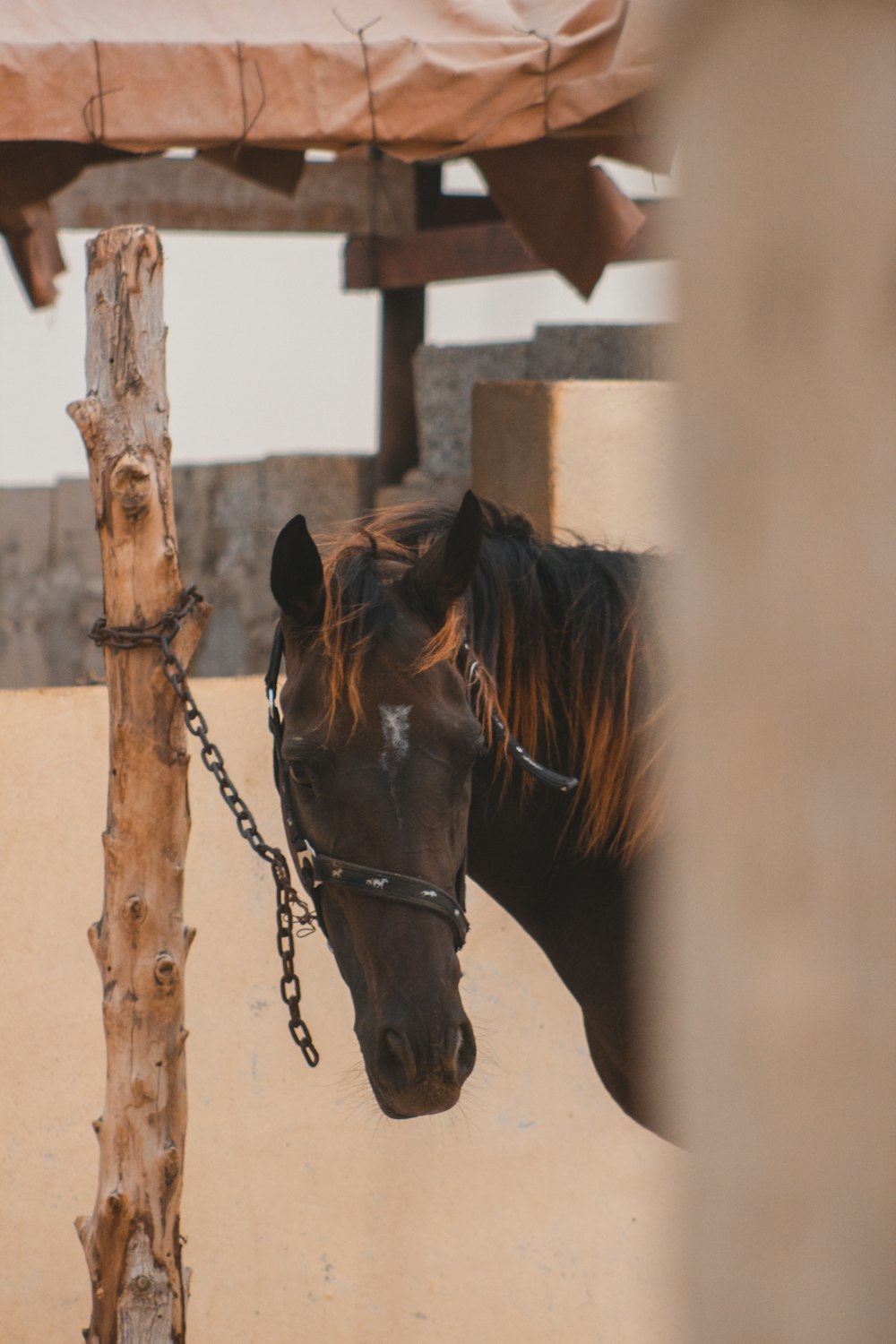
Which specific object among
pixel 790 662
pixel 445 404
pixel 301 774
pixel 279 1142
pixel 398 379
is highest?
pixel 398 379

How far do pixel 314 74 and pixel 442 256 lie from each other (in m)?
2.07

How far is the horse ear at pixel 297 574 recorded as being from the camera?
2121 mm

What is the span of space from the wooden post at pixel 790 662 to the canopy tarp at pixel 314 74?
3.20 metres

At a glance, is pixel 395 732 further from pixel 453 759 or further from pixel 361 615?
pixel 361 615

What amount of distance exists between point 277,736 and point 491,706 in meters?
0.42

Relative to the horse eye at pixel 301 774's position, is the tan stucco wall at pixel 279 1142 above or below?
below

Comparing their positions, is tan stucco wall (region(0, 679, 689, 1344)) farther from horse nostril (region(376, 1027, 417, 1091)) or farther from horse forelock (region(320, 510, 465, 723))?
horse nostril (region(376, 1027, 417, 1091))

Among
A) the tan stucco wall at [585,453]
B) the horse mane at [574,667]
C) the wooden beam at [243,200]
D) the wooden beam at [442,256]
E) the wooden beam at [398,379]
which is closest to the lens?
the horse mane at [574,667]

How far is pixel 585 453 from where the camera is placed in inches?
152

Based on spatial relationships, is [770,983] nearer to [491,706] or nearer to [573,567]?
[491,706]

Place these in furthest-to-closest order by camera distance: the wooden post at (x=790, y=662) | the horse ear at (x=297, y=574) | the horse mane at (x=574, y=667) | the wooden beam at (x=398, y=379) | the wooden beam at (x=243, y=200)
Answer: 1. the wooden beam at (x=398, y=379)
2. the wooden beam at (x=243, y=200)
3. the horse mane at (x=574, y=667)
4. the horse ear at (x=297, y=574)
5. the wooden post at (x=790, y=662)

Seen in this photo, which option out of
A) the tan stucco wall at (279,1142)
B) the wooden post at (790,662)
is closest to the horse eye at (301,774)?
the tan stucco wall at (279,1142)

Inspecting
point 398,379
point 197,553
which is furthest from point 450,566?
point 197,553

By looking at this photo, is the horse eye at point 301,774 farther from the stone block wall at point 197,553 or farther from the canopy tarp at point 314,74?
the stone block wall at point 197,553
